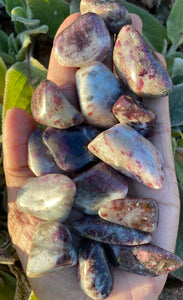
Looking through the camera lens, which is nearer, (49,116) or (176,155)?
(49,116)

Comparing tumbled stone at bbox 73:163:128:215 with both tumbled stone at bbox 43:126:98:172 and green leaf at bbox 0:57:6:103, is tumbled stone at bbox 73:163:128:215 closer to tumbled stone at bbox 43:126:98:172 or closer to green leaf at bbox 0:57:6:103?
tumbled stone at bbox 43:126:98:172

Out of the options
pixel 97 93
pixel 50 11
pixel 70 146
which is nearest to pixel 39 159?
pixel 70 146

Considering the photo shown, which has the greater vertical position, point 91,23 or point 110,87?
point 91,23

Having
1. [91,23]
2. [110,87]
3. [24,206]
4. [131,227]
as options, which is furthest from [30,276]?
[91,23]

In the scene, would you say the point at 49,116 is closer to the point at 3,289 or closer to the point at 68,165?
the point at 68,165

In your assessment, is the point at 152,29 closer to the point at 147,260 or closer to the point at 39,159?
the point at 39,159

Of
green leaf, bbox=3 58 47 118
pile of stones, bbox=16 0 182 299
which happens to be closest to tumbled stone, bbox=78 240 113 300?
pile of stones, bbox=16 0 182 299

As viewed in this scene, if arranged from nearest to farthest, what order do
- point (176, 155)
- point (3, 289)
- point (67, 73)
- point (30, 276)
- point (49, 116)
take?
point (30, 276), point (49, 116), point (67, 73), point (3, 289), point (176, 155)
